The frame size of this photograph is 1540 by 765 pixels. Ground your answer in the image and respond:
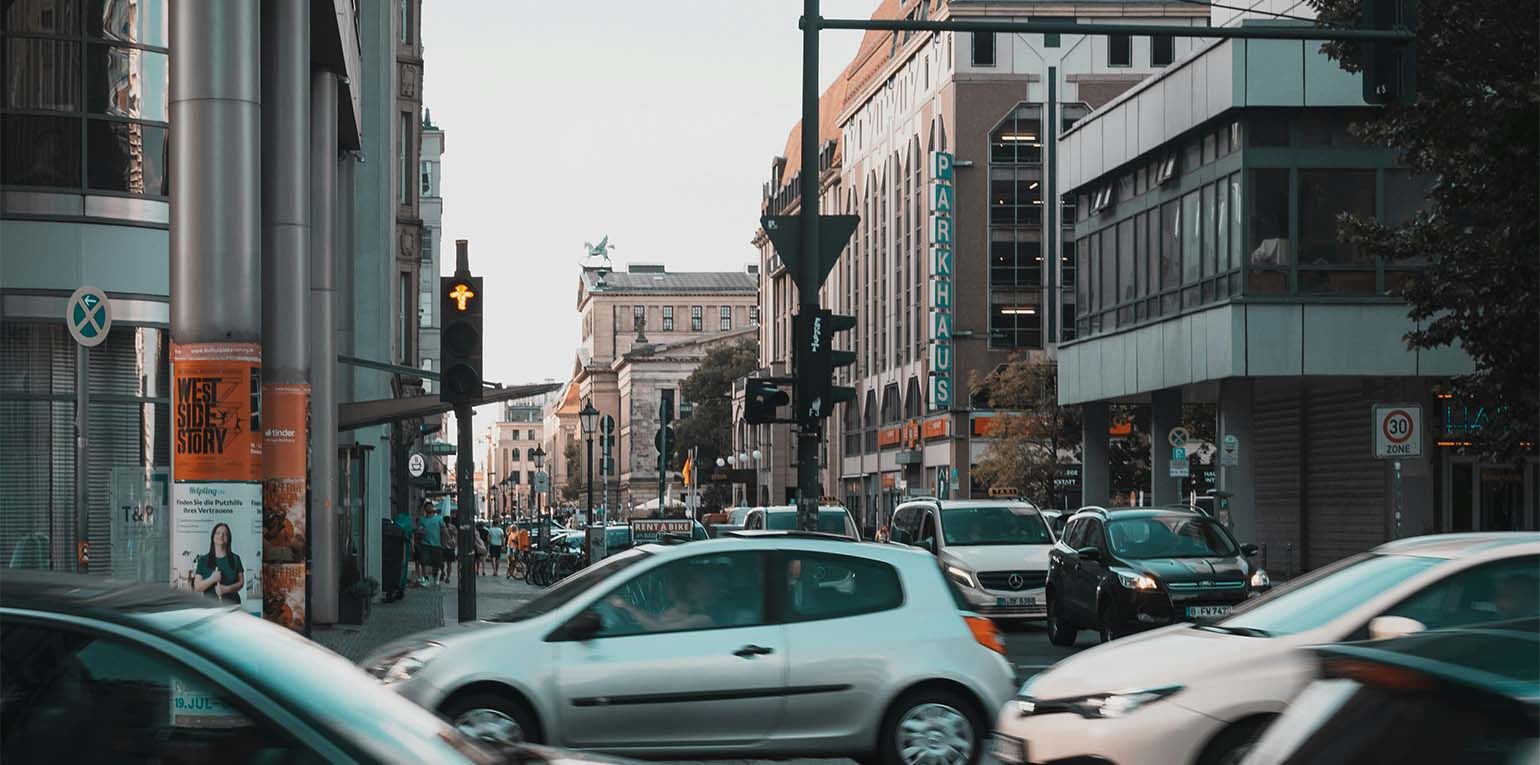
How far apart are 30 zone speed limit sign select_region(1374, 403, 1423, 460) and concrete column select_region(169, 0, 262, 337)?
13503 millimetres

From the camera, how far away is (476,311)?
16.9m

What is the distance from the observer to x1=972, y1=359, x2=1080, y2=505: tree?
63719mm

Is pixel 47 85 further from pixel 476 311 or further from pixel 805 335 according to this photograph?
pixel 805 335

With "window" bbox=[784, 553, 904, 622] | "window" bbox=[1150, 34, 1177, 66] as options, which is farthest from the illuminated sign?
"window" bbox=[1150, 34, 1177, 66]

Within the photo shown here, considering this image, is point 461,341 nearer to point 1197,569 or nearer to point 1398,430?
point 1197,569

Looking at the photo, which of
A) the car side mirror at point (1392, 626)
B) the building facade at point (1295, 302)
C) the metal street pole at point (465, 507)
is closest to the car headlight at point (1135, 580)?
the metal street pole at point (465, 507)

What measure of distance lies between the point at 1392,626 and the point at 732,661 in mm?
3851

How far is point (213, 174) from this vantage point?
16094mm

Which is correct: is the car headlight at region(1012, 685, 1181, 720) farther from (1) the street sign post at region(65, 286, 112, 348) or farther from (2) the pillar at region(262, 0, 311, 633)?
(2) the pillar at region(262, 0, 311, 633)

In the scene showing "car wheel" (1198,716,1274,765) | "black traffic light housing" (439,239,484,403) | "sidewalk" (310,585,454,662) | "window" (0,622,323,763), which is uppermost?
"black traffic light housing" (439,239,484,403)

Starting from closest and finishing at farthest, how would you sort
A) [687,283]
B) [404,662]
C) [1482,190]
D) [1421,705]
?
[1421,705]
[404,662]
[1482,190]
[687,283]

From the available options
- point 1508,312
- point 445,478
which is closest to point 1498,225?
point 1508,312

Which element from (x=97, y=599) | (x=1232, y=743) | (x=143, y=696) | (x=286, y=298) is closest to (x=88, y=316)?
(x=1232, y=743)

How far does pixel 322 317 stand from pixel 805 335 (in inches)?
425
